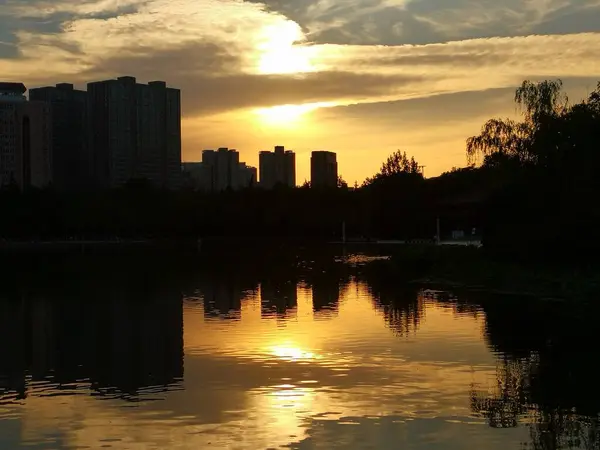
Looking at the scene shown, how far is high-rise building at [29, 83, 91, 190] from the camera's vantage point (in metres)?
187

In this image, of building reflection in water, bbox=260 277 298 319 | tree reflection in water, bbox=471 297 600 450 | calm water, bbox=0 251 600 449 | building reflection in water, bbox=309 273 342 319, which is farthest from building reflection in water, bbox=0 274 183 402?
tree reflection in water, bbox=471 297 600 450

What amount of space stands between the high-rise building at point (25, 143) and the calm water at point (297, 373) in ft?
461

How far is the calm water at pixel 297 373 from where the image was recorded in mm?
14539

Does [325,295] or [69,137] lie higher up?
[69,137]

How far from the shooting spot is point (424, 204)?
11344cm

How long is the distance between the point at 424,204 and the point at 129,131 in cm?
9187

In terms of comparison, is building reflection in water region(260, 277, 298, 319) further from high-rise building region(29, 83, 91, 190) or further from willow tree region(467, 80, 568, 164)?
high-rise building region(29, 83, 91, 190)

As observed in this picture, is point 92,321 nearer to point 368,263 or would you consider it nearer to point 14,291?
point 14,291

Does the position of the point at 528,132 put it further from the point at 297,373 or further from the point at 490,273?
the point at 297,373

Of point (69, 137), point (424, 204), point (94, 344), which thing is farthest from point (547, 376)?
point (69, 137)

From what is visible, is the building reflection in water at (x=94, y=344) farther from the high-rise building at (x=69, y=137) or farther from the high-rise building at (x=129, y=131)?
the high-rise building at (x=69, y=137)

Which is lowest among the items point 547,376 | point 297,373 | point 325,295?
point 547,376

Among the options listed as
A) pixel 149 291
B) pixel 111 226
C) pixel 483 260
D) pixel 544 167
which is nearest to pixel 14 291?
pixel 149 291

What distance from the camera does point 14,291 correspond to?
143 ft
